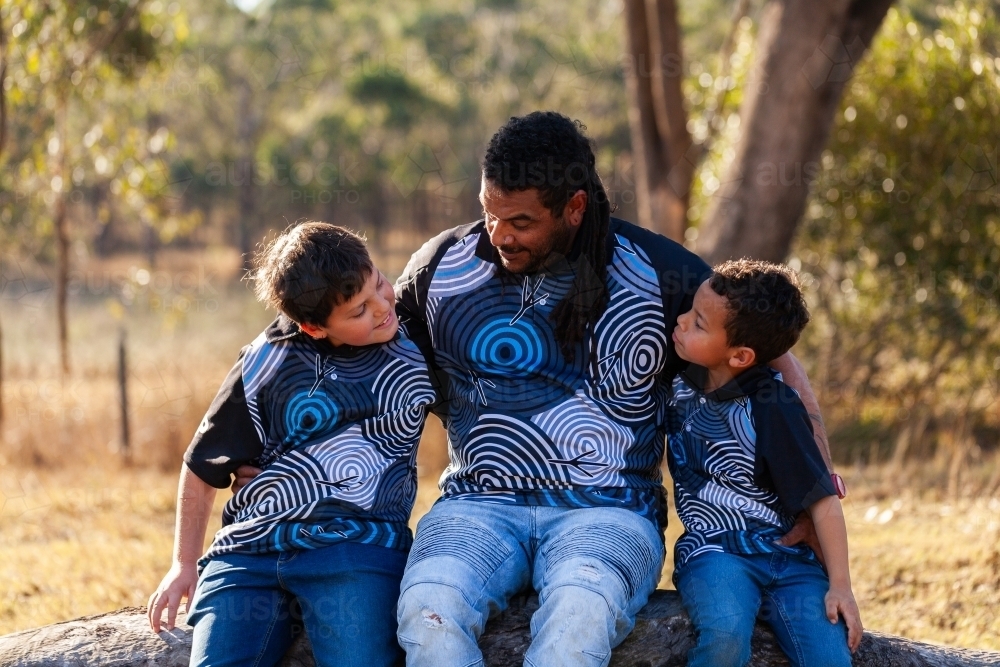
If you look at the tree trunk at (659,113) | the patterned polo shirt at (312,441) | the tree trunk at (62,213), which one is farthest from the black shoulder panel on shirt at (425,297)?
the tree trunk at (62,213)

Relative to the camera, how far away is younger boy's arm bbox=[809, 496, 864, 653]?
2318 millimetres

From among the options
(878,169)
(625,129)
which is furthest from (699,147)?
(625,129)

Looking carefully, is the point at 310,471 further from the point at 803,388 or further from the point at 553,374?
the point at 803,388

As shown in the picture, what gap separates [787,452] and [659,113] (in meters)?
4.19

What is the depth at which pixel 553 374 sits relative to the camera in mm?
2588

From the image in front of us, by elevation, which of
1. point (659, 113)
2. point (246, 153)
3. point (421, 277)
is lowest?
point (421, 277)

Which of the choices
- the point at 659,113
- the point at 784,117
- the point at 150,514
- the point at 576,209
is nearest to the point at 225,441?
the point at 576,209

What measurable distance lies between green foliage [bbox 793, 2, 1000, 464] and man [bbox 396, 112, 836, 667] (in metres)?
4.15

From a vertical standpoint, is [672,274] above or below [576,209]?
below

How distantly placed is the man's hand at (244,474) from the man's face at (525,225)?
2.57ft

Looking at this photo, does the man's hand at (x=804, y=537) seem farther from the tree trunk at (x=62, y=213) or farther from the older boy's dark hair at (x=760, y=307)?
the tree trunk at (x=62, y=213)

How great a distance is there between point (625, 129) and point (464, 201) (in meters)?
4.90

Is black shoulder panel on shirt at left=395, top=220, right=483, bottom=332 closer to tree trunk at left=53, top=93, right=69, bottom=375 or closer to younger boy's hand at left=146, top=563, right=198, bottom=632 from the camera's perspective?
younger boy's hand at left=146, top=563, right=198, bottom=632

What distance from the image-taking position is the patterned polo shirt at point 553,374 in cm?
253
